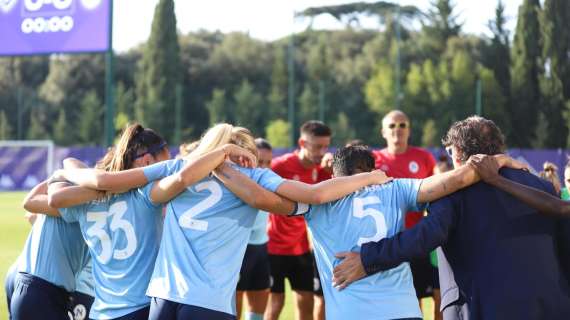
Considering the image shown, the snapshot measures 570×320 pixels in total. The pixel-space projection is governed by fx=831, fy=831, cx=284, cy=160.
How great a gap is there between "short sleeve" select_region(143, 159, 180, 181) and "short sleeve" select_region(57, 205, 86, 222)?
1.67ft

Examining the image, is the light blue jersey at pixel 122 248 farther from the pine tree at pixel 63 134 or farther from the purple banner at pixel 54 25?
the pine tree at pixel 63 134

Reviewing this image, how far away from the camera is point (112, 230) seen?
181 inches

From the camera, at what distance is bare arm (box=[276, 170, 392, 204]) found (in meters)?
4.30

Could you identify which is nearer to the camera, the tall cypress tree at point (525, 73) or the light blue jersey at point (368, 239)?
the light blue jersey at point (368, 239)

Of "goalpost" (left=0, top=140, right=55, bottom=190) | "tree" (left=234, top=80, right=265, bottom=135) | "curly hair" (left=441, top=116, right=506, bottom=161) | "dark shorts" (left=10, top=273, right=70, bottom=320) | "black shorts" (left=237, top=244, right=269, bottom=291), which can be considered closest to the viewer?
"curly hair" (left=441, top=116, right=506, bottom=161)

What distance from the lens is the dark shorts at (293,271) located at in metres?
8.35

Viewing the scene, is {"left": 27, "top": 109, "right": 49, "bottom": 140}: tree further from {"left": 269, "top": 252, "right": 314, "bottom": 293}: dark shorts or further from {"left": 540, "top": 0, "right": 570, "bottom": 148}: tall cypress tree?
{"left": 269, "top": 252, "right": 314, "bottom": 293}: dark shorts

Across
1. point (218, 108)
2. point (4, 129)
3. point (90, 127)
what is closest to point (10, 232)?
point (90, 127)

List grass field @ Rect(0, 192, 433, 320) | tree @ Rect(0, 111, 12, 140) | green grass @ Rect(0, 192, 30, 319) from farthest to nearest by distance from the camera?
tree @ Rect(0, 111, 12, 140)
green grass @ Rect(0, 192, 30, 319)
grass field @ Rect(0, 192, 433, 320)

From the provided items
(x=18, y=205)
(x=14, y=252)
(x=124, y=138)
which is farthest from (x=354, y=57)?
(x=124, y=138)

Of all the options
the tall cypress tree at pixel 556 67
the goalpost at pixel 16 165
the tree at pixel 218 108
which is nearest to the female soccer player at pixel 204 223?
the goalpost at pixel 16 165

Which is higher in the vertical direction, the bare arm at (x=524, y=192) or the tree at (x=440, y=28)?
the tree at (x=440, y=28)

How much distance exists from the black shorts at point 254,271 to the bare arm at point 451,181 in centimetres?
399

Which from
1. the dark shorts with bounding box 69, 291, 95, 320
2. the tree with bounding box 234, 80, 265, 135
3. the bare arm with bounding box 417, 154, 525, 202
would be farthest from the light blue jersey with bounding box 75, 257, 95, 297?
the tree with bounding box 234, 80, 265, 135
